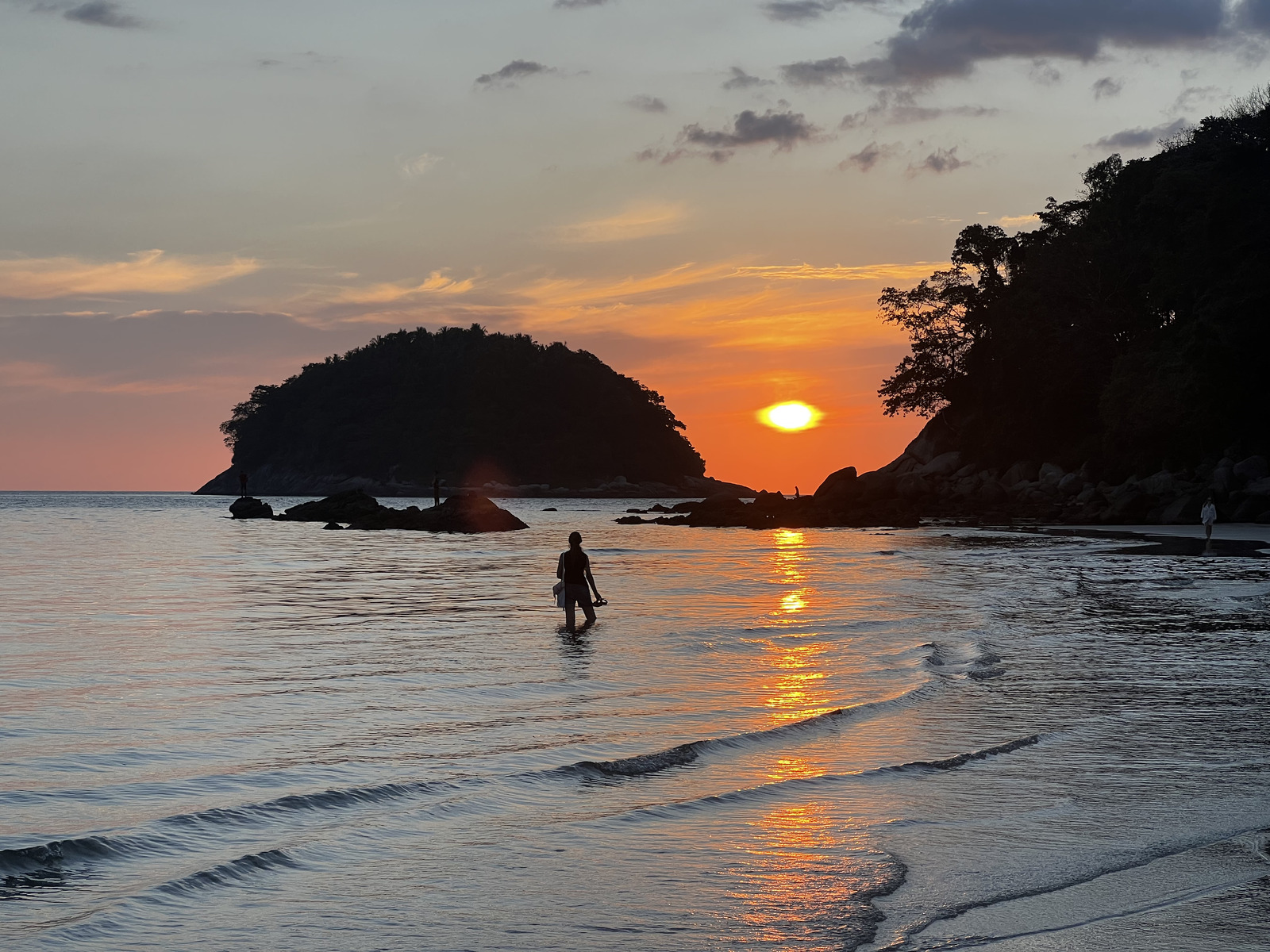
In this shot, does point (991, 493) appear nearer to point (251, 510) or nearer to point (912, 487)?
point (912, 487)

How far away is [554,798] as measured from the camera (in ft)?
25.3

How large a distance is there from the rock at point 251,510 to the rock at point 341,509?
32.1ft

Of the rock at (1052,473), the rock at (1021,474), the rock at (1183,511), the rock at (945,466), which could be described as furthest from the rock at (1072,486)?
the rock at (945,466)

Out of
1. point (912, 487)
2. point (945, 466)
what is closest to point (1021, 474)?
point (912, 487)

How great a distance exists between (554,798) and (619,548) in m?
38.7

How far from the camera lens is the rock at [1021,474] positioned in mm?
73625

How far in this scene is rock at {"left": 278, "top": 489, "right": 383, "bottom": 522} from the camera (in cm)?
6962

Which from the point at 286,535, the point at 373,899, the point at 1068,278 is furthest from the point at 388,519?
the point at 373,899

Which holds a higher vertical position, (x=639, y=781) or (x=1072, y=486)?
(x=1072, y=486)

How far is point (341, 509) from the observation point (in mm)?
71438

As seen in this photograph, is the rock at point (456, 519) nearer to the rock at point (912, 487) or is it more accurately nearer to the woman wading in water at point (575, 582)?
the rock at point (912, 487)

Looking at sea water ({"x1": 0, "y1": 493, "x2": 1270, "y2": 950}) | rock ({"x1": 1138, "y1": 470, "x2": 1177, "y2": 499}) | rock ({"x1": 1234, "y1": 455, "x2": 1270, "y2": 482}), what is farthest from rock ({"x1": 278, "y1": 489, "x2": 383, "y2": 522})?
sea water ({"x1": 0, "y1": 493, "x2": 1270, "y2": 950})

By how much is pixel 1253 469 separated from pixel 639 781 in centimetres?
5130

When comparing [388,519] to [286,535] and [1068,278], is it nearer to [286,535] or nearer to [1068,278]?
[286,535]
